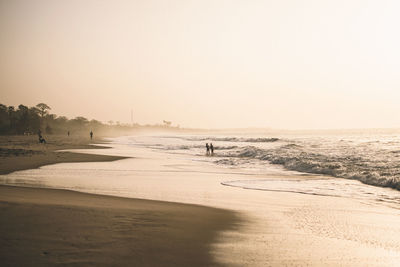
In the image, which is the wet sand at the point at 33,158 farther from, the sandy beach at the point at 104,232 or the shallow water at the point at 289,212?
the sandy beach at the point at 104,232

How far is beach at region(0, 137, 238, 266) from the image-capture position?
431cm

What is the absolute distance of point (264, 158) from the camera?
26016 millimetres

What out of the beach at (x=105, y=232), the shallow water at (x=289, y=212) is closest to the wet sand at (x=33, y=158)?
the shallow water at (x=289, y=212)

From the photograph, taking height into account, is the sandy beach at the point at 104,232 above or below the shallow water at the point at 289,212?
above

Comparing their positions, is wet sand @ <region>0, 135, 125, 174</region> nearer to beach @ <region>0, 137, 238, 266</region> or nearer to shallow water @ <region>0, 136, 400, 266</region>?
shallow water @ <region>0, 136, 400, 266</region>

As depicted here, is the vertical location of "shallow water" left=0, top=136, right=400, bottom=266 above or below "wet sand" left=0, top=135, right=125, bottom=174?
below

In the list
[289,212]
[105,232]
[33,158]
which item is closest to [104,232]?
[105,232]

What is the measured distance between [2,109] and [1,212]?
110995mm

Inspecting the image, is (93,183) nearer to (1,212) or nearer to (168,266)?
(1,212)

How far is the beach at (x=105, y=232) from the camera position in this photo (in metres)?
4.31

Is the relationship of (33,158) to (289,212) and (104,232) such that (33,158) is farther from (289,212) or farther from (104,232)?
(289,212)

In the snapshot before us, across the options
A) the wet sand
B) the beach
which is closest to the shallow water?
the beach

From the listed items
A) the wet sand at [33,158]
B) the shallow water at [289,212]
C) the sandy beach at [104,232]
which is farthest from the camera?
the wet sand at [33,158]

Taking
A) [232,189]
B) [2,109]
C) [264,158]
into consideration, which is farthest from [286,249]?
[2,109]
